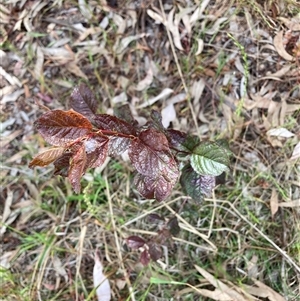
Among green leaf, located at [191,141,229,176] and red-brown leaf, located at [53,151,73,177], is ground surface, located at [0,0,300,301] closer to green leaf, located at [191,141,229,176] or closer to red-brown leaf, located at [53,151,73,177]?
green leaf, located at [191,141,229,176]

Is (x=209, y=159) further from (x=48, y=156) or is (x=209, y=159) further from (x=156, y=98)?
(x=156, y=98)

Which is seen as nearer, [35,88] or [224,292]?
[224,292]

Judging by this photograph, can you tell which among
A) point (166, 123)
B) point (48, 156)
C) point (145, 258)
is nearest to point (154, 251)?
point (145, 258)

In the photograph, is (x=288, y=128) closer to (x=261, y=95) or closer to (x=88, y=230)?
(x=261, y=95)

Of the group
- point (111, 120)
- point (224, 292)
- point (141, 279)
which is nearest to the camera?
point (111, 120)

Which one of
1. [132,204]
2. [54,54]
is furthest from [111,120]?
[54,54]

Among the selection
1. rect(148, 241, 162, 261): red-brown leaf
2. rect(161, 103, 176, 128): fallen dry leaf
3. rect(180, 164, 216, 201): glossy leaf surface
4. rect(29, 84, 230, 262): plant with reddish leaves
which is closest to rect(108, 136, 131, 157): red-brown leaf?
rect(29, 84, 230, 262): plant with reddish leaves

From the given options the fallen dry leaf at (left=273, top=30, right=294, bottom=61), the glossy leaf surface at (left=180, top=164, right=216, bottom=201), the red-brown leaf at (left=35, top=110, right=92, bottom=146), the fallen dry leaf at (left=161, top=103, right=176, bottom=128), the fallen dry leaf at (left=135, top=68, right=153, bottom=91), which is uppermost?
the red-brown leaf at (left=35, top=110, right=92, bottom=146)

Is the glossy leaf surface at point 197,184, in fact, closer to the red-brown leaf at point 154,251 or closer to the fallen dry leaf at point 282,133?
the red-brown leaf at point 154,251
